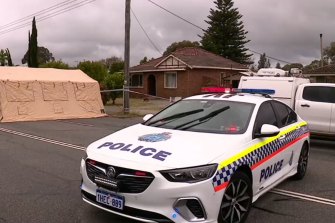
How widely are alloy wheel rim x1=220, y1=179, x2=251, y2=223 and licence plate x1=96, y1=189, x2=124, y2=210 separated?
105 centimetres

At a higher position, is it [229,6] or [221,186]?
[229,6]

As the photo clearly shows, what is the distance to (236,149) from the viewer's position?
4.80 meters

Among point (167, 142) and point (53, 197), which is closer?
point (167, 142)

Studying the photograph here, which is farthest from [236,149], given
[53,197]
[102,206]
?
[53,197]

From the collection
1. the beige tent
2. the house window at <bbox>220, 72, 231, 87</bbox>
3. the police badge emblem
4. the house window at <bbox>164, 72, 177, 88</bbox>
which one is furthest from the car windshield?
the house window at <bbox>220, 72, 231, 87</bbox>

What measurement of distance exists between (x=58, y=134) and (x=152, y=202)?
9.50 m

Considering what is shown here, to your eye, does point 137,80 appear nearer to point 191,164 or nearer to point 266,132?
point 266,132

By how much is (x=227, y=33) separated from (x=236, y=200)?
57298 mm

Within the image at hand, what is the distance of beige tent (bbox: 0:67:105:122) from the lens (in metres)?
18.4

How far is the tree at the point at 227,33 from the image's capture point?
197 ft

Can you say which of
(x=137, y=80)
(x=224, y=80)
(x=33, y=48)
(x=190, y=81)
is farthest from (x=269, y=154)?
(x=33, y=48)

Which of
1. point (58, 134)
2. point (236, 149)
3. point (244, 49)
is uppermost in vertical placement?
point (244, 49)

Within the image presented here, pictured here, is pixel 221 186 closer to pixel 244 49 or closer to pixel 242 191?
pixel 242 191

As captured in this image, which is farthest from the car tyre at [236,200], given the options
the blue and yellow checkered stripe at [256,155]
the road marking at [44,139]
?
the road marking at [44,139]
